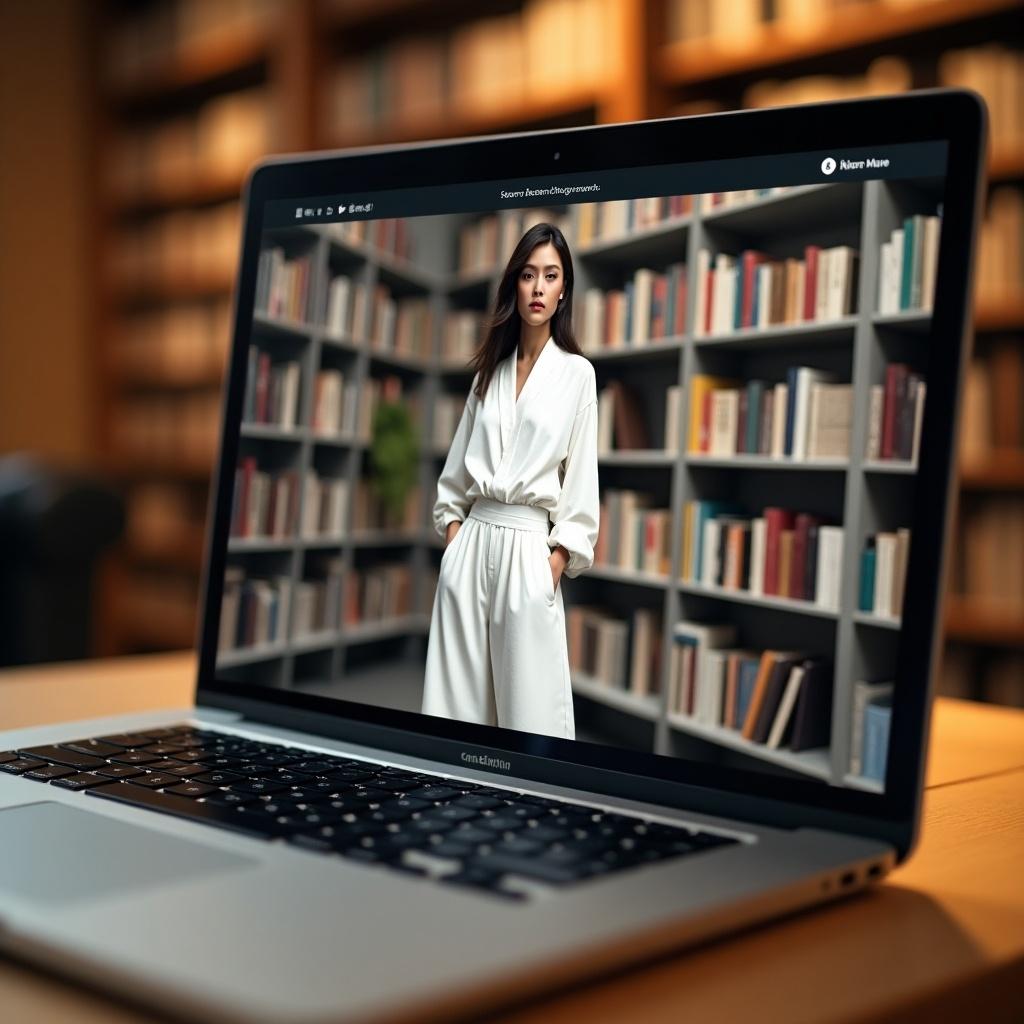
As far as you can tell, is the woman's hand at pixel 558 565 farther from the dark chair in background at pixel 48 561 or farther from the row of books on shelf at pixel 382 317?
the dark chair in background at pixel 48 561

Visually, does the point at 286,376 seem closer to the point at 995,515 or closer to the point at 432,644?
the point at 432,644

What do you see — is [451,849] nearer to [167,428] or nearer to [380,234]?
[380,234]

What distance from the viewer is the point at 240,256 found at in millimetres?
936

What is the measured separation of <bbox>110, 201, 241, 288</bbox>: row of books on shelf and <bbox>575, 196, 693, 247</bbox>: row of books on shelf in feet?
10.8

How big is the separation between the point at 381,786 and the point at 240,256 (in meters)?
0.48

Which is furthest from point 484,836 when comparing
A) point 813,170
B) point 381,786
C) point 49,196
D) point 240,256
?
point 49,196

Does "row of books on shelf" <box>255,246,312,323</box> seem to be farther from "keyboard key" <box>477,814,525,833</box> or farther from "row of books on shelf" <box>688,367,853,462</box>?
"keyboard key" <box>477,814,525,833</box>

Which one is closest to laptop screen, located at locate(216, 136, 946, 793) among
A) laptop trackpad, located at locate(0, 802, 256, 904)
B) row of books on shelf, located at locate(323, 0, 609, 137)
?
laptop trackpad, located at locate(0, 802, 256, 904)

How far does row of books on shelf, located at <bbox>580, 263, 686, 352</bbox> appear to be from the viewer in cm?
70

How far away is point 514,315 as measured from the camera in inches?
29.6

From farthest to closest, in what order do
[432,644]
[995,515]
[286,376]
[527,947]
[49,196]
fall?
[49,196] < [995,515] < [286,376] < [432,644] < [527,947]

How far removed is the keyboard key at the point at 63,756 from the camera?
0.72 m

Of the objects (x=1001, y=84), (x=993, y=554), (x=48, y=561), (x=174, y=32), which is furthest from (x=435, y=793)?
(x=174, y=32)

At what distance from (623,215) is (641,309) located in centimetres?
8
